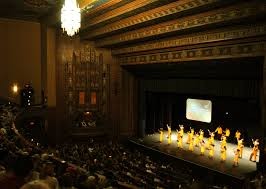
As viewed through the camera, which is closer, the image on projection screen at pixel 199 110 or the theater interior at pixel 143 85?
the theater interior at pixel 143 85

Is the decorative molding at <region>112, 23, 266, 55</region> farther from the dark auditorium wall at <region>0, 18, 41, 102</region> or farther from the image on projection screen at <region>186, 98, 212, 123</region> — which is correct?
the dark auditorium wall at <region>0, 18, 41, 102</region>

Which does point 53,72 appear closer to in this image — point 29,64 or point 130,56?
point 29,64

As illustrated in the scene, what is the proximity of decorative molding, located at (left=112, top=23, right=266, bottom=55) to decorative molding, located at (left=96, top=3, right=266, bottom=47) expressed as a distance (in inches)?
32.5

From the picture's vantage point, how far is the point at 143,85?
15.1 meters

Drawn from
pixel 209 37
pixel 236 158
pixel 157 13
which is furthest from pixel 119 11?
pixel 236 158

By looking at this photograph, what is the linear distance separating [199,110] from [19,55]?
28.4 feet

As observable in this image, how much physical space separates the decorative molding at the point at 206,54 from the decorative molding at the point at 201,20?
1.35 m

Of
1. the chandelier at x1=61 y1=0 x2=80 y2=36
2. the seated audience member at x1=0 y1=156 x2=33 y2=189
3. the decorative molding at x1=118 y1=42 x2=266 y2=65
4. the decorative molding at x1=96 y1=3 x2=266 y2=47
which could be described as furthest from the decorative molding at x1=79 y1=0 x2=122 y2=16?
the seated audience member at x1=0 y1=156 x2=33 y2=189

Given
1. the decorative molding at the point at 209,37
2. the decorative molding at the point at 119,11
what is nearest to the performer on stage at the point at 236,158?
the decorative molding at the point at 209,37

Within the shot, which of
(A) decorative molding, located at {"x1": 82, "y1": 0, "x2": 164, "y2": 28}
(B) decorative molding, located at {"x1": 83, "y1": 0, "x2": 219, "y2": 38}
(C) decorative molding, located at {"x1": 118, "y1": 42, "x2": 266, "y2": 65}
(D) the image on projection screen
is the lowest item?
(D) the image on projection screen

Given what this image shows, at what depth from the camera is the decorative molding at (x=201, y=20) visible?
6.81 meters

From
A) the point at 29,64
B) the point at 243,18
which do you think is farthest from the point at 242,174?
the point at 29,64

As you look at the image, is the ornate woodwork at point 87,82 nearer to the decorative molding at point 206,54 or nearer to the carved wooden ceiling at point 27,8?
the decorative molding at point 206,54

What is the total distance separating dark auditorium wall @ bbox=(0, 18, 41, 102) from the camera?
1348cm
